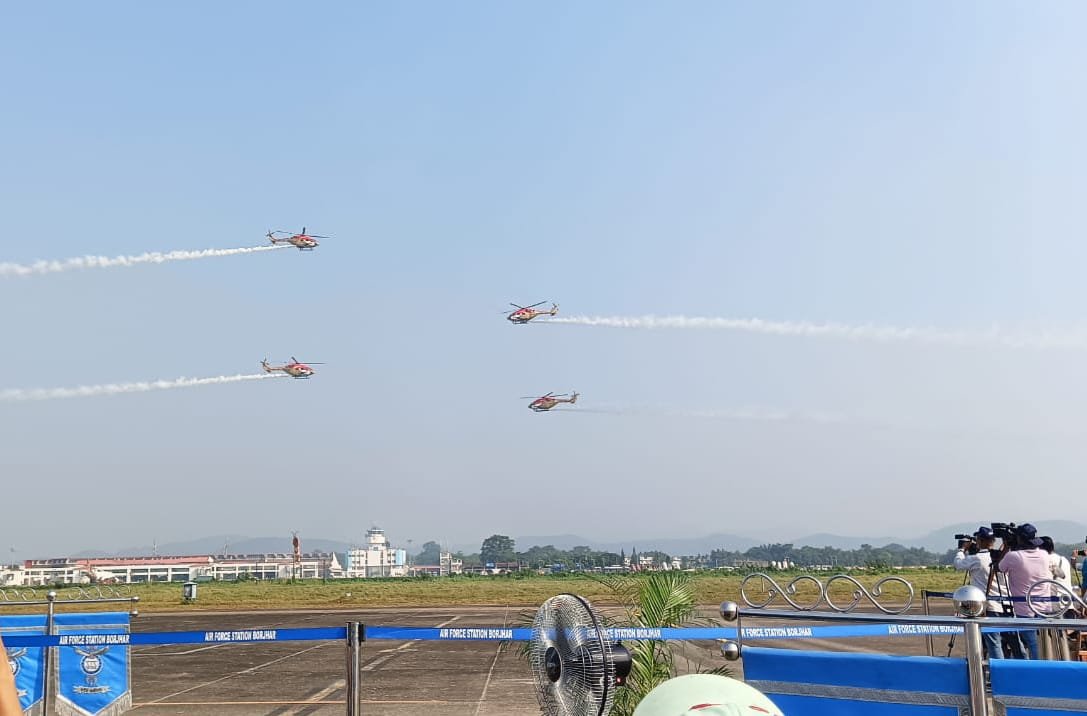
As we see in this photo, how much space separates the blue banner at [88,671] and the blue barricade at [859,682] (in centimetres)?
762

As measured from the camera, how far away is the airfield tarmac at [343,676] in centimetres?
1238

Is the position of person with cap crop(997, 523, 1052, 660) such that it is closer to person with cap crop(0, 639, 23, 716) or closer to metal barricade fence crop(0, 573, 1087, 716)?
metal barricade fence crop(0, 573, 1087, 716)

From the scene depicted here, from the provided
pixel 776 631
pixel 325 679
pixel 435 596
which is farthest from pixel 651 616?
pixel 435 596

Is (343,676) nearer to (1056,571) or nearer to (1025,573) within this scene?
(1025,573)

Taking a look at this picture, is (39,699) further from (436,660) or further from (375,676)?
(436,660)

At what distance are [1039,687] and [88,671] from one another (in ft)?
31.6

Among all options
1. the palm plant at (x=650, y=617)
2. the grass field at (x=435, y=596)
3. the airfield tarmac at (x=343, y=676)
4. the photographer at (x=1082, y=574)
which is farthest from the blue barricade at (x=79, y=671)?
the grass field at (x=435, y=596)

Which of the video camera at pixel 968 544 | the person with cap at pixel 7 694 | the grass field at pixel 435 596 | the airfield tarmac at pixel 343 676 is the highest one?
the person with cap at pixel 7 694

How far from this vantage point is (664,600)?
8227 mm

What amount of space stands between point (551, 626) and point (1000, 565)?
6.51 metres

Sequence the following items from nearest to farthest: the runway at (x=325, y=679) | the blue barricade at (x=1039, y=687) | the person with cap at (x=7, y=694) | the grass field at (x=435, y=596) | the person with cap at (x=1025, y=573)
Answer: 1. the person with cap at (x=7, y=694)
2. the blue barricade at (x=1039, y=687)
3. the person with cap at (x=1025, y=573)
4. the runway at (x=325, y=679)
5. the grass field at (x=435, y=596)

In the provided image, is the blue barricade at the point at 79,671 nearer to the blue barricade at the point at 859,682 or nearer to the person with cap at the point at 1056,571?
the blue barricade at the point at 859,682

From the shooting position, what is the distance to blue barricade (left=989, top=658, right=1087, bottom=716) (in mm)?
3750

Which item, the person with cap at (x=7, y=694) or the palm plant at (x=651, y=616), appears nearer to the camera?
the person with cap at (x=7, y=694)
